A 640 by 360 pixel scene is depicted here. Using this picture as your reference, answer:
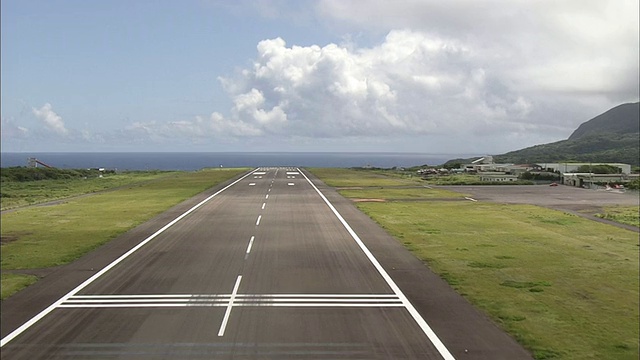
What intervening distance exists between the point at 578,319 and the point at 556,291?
3235 mm

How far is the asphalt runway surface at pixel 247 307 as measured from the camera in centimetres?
1298

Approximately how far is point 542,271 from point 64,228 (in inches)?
1113

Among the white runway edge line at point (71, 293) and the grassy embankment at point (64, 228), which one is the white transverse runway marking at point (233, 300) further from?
the grassy embankment at point (64, 228)

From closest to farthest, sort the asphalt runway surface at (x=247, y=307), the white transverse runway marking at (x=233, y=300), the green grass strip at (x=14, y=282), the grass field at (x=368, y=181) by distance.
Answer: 1. the asphalt runway surface at (x=247, y=307)
2. the white transverse runway marking at (x=233, y=300)
3. the green grass strip at (x=14, y=282)
4. the grass field at (x=368, y=181)

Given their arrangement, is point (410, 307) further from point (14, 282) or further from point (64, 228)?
point (64, 228)

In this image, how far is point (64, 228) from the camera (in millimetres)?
32719

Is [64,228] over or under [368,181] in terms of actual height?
under

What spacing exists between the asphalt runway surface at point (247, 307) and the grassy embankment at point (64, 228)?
1430 mm

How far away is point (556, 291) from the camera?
61.3ft

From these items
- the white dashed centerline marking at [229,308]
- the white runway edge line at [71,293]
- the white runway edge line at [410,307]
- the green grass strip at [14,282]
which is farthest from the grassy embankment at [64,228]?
the white runway edge line at [410,307]

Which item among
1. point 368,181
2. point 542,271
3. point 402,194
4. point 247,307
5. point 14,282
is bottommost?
point 542,271

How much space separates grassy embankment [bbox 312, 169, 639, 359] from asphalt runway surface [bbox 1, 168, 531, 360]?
1.16m

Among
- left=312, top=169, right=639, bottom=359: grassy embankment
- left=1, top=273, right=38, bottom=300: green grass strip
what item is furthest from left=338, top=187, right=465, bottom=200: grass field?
left=1, top=273, right=38, bottom=300: green grass strip

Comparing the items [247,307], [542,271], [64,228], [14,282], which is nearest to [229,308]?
[247,307]
